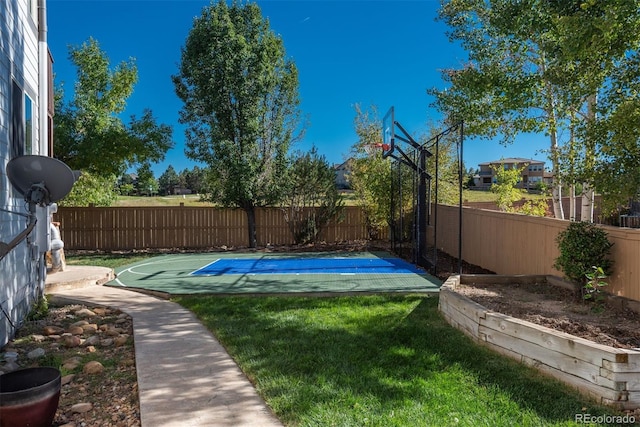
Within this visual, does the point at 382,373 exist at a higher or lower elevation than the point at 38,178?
lower

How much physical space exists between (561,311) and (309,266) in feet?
20.3

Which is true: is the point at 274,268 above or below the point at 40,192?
below

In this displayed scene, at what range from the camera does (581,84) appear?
845 centimetres

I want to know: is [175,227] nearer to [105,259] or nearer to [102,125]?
[105,259]

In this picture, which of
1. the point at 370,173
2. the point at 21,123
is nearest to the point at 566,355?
the point at 21,123

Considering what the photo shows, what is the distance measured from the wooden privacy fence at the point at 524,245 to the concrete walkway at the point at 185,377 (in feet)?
14.4

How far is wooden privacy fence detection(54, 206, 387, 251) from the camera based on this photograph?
14.0 m

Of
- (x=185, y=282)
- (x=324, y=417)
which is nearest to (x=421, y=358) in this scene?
(x=324, y=417)

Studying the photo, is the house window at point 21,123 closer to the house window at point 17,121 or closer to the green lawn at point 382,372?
the house window at point 17,121

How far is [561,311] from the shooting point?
4.63 meters

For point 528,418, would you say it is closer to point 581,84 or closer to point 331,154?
point 581,84

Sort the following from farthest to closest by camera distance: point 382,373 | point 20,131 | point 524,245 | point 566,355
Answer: point 524,245
point 20,131
point 382,373
point 566,355

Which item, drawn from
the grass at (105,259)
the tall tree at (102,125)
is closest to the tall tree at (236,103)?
the tall tree at (102,125)

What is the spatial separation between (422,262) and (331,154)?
6.27 m
